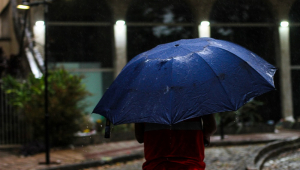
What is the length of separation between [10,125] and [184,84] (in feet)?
37.0

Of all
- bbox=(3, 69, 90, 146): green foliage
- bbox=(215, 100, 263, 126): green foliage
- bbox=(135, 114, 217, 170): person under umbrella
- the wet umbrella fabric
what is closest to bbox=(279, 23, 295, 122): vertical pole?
bbox=(215, 100, 263, 126): green foliage

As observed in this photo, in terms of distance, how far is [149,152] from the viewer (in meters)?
2.89

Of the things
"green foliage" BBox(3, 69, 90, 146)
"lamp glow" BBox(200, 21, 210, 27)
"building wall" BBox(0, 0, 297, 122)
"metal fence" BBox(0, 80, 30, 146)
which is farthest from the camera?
"lamp glow" BBox(200, 21, 210, 27)

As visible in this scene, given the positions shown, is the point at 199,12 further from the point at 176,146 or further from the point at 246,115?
the point at 176,146

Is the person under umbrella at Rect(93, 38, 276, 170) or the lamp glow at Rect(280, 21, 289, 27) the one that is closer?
the person under umbrella at Rect(93, 38, 276, 170)

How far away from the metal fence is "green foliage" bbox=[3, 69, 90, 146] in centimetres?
34

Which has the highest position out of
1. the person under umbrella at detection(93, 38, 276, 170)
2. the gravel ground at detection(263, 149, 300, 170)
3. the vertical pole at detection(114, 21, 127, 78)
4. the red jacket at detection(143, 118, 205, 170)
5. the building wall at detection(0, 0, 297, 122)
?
the building wall at detection(0, 0, 297, 122)

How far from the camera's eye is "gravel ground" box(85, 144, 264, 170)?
29.4 ft

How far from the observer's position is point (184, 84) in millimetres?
2828

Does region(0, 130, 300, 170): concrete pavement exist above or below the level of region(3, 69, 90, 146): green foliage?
below

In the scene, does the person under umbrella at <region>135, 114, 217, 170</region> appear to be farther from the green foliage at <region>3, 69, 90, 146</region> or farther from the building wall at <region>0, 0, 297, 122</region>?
the building wall at <region>0, 0, 297, 122</region>

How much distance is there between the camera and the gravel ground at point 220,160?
8962 mm

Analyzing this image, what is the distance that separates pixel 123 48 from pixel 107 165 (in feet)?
27.8

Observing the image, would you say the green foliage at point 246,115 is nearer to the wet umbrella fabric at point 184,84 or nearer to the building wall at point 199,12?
the building wall at point 199,12
